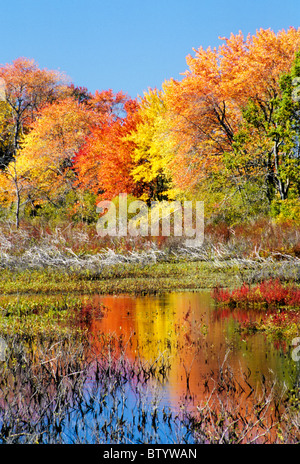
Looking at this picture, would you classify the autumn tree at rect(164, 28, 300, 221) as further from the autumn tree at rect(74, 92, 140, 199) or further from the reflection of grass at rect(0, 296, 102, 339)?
the reflection of grass at rect(0, 296, 102, 339)

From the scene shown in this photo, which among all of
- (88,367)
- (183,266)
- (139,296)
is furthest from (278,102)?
(88,367)

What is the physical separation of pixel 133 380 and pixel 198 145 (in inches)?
1017

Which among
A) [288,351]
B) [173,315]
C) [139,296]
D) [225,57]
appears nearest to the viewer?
[288,351]

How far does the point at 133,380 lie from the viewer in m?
8.00

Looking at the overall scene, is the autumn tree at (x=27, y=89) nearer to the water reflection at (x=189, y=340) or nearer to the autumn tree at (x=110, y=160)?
the autumn tree at (x=110, y=160)

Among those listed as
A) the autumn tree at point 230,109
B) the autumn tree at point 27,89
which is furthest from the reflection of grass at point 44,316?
the autumn tree at point 27,89

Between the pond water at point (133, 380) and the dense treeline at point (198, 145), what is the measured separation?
1593 cm

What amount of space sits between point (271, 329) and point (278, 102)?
17045mm

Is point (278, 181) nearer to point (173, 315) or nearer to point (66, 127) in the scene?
point (173, 315)

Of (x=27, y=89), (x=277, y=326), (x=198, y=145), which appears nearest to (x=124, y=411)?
(x=277, y=326)

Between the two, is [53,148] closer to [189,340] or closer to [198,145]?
[198,145]
